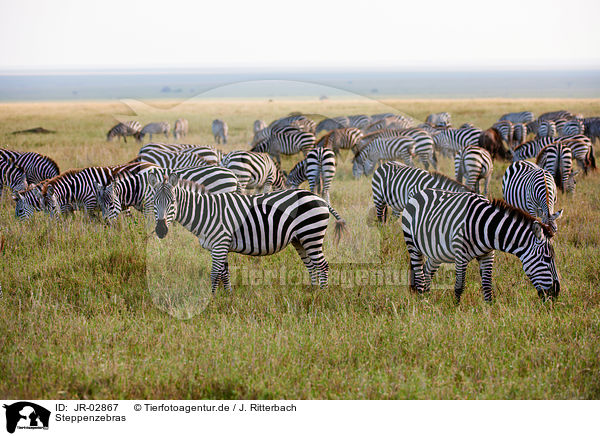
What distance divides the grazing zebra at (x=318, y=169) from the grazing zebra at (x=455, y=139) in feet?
17.0

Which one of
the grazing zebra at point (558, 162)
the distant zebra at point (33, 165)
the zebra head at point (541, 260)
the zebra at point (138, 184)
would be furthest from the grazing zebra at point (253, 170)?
the grazing zebra at point (558, 162)

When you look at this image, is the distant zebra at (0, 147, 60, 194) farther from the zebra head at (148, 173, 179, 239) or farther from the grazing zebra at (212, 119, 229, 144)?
the grazing zebra at (212, 119, 229, 144)

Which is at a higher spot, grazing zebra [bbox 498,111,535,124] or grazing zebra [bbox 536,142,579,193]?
grazing zebra [bbox 498,111,535,124]

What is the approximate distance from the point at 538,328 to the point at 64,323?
16.1 ft

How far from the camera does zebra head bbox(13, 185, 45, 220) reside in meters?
9.24

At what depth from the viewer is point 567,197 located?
11297 millimetres

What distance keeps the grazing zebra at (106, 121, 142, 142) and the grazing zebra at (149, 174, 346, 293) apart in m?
19.0

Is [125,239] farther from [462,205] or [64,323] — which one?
[462,205]

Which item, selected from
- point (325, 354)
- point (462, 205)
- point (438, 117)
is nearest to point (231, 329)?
point (325, 354)

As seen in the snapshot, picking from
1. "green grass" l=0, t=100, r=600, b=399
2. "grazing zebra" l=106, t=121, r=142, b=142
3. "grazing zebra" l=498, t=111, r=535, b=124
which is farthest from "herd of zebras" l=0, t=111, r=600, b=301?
"grazing zebra" l=498, t=111, r=535, b=124

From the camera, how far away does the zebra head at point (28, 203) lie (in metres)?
9.24

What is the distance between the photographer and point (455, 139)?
52.0 ft

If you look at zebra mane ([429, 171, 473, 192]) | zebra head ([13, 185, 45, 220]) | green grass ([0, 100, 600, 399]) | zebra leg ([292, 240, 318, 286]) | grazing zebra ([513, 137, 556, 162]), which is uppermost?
grazing zebra ([513, 137, 556, 162])

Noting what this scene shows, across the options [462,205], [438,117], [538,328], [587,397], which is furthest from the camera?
[438,117]
